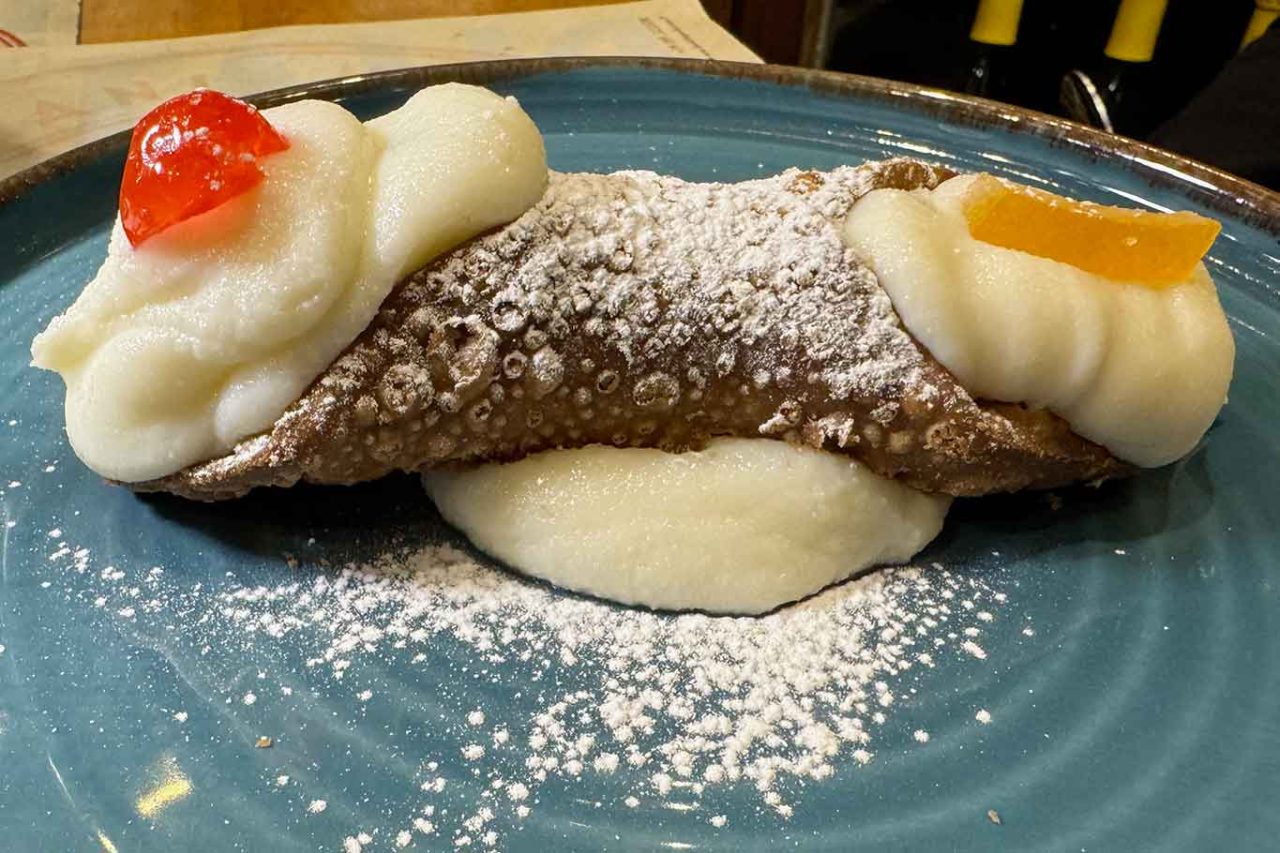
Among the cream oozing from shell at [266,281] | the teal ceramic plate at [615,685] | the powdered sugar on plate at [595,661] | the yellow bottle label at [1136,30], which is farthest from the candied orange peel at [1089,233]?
the yellow bottle label at [1136,30]

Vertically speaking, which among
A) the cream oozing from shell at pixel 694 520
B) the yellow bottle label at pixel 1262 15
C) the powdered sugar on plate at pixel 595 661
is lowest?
the powdered sugar on plate at pixel 595 661

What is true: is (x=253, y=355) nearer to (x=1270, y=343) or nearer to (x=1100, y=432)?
(x=1100, y=432)

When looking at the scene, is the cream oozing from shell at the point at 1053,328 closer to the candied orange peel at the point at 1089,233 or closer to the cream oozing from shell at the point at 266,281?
the candied orange peel at the point at 1089,233

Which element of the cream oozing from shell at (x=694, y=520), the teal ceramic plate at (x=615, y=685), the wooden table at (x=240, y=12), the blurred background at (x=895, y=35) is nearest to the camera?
the teal ceramic plate at (x=615, y=685)

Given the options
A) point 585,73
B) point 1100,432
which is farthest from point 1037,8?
point 1100,432

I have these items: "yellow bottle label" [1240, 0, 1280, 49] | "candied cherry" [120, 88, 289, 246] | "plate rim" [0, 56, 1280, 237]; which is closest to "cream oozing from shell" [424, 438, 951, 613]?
"candied cherry" [120, 88, 289, 246]

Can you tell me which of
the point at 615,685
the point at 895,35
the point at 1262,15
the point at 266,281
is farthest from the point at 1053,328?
the point at 895,35

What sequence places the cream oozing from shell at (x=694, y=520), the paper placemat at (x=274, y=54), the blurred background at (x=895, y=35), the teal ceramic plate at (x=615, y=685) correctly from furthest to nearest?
the blurred background at (x=895, y=35)
the paper placemat at (x=274, y=54)
the cream oozing from shell at (x=694, y=520)
the teal ceramic plate at (x=615, y=685)

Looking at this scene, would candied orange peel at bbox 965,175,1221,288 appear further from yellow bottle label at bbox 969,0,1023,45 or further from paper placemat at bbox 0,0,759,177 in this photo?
yellow bottle label at bbox 969,0,1023,45
